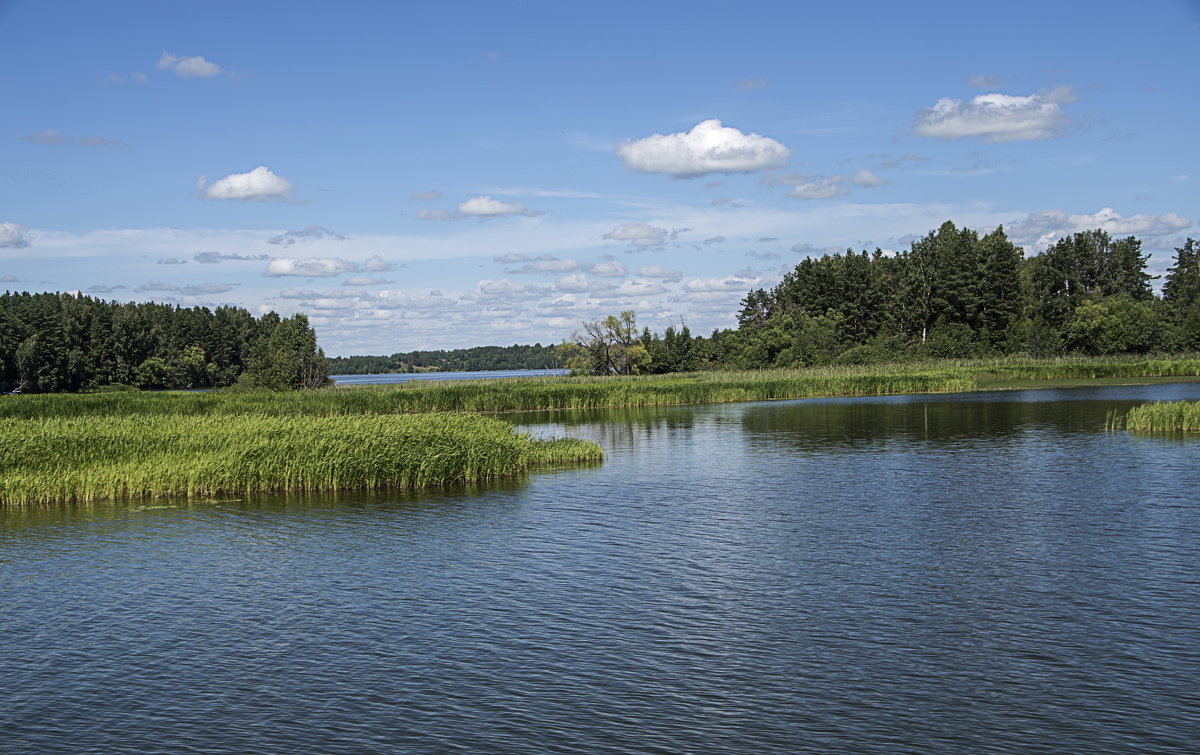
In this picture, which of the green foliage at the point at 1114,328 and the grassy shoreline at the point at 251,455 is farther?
the green foliage at the point at 1114,328

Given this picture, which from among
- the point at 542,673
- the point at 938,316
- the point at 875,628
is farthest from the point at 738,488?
the point at 938,316

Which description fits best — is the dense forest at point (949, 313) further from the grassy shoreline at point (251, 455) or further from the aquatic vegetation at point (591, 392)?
the grassy shoreline at point (251, 455)

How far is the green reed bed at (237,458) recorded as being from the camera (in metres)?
28.5

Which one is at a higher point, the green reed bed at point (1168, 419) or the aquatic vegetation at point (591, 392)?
the aquatic vegetation at point (591, 392)

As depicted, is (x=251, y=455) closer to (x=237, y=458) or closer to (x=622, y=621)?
(x=237, y=458)

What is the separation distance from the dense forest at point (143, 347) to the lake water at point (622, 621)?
232 ft

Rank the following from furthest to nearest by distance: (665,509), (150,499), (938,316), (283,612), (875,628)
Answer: (938,316)
(150,499)
(665,509)
(283,612)
(875,628)

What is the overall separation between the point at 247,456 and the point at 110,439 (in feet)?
16.9

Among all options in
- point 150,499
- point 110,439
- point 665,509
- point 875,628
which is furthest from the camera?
point 110,439

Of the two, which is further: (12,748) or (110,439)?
(110,439)

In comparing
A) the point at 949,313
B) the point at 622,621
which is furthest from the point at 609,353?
the point at 622,621

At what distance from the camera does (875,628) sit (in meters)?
14.5

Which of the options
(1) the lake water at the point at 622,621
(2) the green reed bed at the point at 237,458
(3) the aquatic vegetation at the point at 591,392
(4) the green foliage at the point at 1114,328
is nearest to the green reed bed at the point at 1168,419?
(1) the lake water at the point at 622,621

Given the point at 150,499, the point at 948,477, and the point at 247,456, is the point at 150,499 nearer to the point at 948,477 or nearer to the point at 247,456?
the point at 247,456
